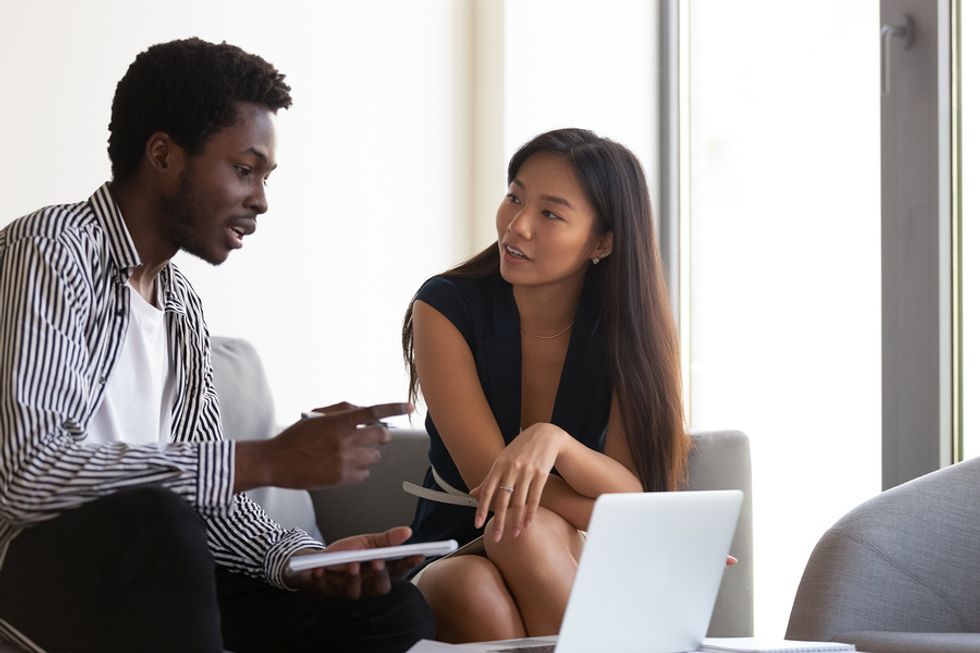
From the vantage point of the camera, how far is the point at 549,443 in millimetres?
1755

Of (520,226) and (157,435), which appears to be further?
(520,226)

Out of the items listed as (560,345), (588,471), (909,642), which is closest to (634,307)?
(560,345)

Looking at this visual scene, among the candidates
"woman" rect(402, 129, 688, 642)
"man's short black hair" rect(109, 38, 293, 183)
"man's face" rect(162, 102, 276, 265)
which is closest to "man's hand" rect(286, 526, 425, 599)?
"woman" rect(402, 129, 688, 642)

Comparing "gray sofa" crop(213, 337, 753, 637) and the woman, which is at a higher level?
the woman

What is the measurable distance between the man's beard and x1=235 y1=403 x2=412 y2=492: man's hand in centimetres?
37

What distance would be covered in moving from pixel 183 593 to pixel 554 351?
0.95 m

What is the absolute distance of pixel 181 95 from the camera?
160 centimetres

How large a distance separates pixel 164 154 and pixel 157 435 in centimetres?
38

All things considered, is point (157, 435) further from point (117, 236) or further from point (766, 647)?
point (766, 647)

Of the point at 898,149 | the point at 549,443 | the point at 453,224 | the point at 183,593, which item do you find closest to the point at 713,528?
the point at 549,443

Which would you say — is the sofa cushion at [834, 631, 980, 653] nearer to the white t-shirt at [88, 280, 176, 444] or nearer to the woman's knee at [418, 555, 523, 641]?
the woman's knee at [418, 555, 523, 641]

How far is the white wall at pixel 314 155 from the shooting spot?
2727 mm

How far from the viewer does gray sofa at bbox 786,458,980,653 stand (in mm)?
1764

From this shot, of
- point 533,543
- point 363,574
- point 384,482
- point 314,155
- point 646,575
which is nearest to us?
point 646,575
